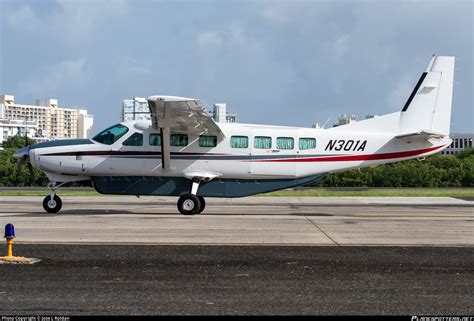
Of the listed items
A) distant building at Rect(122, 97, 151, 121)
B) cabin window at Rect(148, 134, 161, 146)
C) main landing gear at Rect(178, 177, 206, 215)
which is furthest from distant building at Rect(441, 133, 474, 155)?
main landing gear at Rect(178, 177, 206, 215)

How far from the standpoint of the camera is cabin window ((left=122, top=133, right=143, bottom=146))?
24.8m

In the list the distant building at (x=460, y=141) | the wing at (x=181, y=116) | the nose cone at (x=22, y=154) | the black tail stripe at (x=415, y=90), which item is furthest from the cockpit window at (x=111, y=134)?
the distant building at (x=460, y=141)

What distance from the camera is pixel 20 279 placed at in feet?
34.7

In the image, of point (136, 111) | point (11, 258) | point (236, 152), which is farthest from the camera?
point (136, 111)

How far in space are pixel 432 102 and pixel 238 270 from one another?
16058mm

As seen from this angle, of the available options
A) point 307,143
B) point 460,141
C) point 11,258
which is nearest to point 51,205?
point 307,143

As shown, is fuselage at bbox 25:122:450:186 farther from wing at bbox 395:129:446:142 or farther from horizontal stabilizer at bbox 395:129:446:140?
horizontal stabilizer at bbox 395:129:446:140

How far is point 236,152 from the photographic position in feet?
81.9

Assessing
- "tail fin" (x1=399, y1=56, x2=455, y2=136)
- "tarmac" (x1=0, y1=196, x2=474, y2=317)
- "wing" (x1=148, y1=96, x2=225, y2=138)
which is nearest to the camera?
"tarmac" (x1=0, y1=196, x2=474, y2=317)

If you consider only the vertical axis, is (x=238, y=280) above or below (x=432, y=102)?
below

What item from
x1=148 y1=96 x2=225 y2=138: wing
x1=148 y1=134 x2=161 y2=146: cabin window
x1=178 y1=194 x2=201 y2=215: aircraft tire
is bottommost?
x1=178 y1=194 x2=201 y2=215: aircraft tire

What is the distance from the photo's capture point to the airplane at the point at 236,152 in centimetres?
2473

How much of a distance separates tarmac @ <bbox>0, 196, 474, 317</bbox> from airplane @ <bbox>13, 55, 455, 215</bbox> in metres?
5.01

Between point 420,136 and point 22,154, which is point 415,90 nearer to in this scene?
point 420,136
